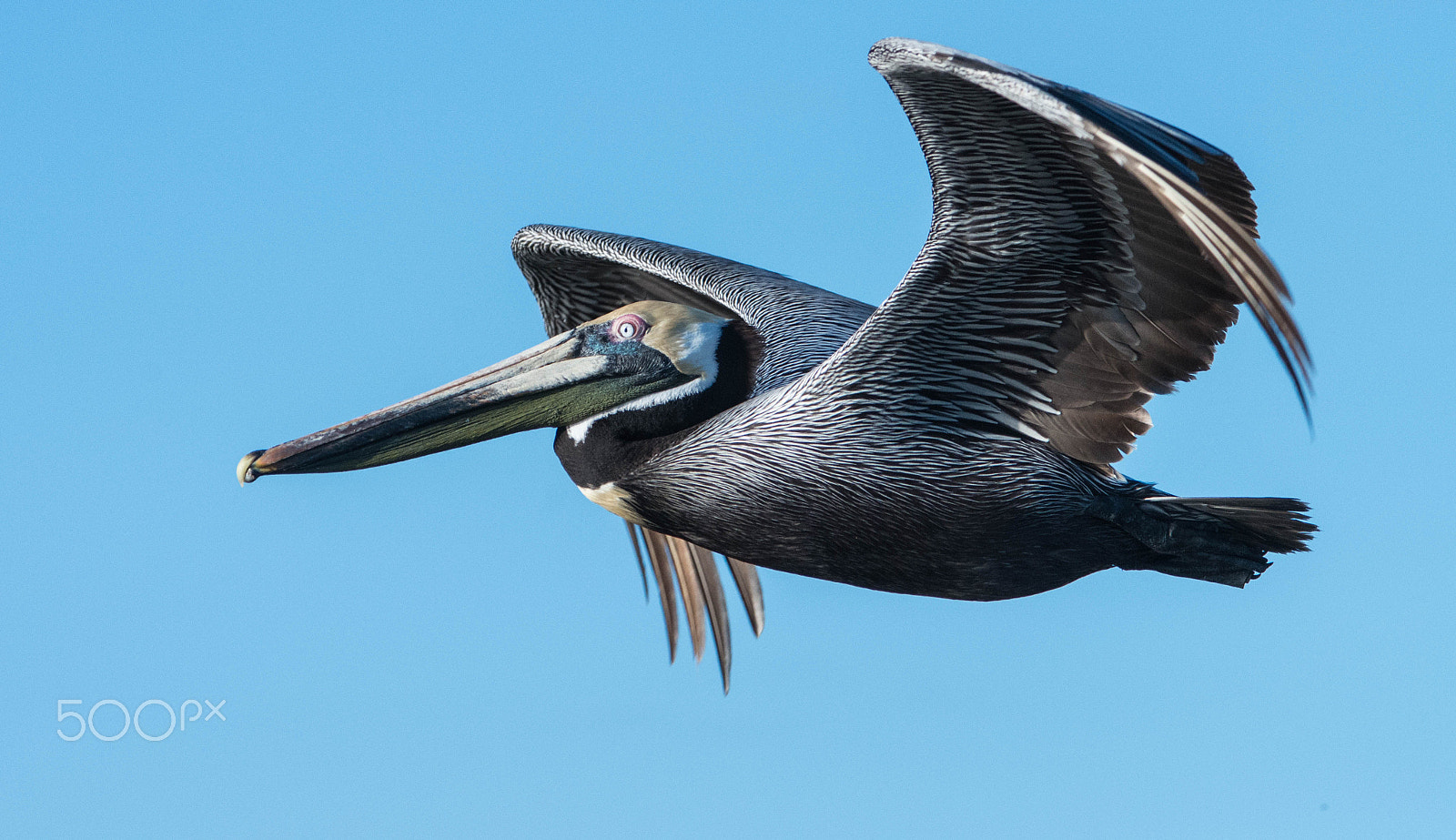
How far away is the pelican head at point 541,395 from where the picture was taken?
829 cm

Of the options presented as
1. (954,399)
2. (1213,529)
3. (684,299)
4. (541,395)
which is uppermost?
(684,299)

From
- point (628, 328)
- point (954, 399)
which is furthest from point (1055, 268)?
point (628, 328)

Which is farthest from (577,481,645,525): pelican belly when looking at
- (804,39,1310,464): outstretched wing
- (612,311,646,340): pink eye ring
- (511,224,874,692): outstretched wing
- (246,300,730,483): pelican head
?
(511,224,874,692): outstretched wing

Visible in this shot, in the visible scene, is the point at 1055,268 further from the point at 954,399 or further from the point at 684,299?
the point at 684,299

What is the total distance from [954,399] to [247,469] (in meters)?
3.27

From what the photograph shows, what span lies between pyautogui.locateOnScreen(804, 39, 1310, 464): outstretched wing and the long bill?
1.30m

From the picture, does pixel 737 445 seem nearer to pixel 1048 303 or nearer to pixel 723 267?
pixel 1048 303

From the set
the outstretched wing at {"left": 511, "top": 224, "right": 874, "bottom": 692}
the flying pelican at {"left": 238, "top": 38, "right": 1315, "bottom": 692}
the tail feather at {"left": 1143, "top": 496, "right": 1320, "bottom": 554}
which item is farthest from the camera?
the outstretched wing at {"left": 511, "top": 224, "right": 874, "bottom": 692}

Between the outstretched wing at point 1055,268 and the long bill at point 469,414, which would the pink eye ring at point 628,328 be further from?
the outstretched wing at point 1055,268

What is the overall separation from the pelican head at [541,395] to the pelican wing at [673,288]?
60 cm

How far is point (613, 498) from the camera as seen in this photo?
27.3 feet

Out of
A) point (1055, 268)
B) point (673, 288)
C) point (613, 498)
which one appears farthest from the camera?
point (673, 288)

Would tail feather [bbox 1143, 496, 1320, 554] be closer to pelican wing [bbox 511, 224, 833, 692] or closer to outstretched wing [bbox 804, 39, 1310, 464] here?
outstretched wing [bbox 804, 39, 1310, 464]

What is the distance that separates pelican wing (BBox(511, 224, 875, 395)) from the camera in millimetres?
9352
